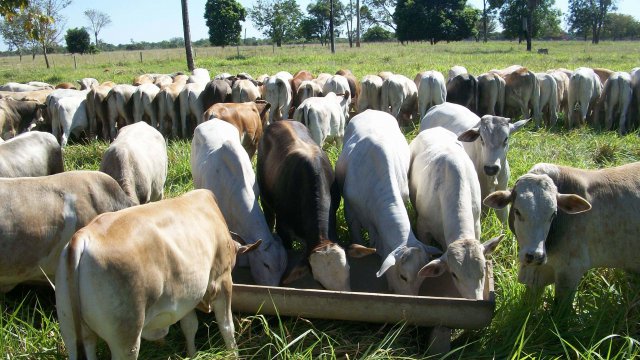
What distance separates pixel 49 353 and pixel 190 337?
2.95 ft

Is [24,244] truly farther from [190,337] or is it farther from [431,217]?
[431,217]

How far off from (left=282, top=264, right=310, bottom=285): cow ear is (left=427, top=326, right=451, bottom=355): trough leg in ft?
3.66

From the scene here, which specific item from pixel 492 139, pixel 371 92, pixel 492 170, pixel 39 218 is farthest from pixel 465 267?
pixel 371 92

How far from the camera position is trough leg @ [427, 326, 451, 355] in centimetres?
392

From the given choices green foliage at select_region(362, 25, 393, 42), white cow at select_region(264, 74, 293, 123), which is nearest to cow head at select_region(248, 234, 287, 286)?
white cow at select_region(264, 74, 293, 123)

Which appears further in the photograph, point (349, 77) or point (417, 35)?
point (417, 35)

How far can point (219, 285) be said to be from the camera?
3.88 meters

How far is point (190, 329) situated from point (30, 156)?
3.21 meters

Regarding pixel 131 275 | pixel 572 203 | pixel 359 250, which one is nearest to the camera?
pixel 131 275

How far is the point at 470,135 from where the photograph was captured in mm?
6383

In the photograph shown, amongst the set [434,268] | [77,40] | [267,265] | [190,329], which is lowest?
[190,329]

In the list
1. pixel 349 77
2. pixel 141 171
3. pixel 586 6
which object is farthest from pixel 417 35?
pixel 141 171

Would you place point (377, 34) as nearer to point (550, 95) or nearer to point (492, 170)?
point (550, 95)

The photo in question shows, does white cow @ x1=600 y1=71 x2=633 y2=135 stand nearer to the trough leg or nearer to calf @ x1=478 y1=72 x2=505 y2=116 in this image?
calf @ x1=478 y1=72 x2=505 y2=116
